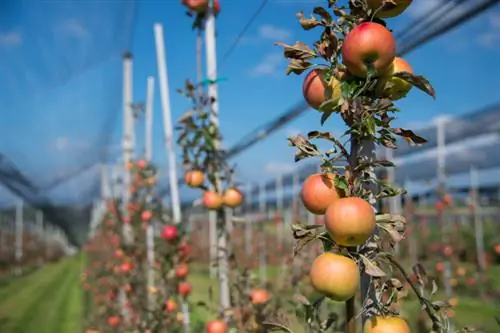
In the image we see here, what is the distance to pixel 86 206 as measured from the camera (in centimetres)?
3139

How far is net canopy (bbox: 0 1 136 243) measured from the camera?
542 cm

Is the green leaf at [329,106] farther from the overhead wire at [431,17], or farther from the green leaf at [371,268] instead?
the overhead wire at [431,17]

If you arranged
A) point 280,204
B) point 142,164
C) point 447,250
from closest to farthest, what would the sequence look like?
1. point 142,164
2. point 447,250
3. point 280,204

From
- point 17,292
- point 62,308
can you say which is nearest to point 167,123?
point 62,308

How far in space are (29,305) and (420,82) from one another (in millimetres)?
9666

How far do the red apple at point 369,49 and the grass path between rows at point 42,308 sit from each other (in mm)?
6052

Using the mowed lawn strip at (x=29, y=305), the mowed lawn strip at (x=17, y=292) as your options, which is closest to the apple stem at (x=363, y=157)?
the mowed lawn strip at (x=29, y=305)

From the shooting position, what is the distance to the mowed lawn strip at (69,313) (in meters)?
7.38

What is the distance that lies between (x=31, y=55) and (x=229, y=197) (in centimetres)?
437

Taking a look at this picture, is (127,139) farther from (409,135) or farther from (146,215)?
(409,135)

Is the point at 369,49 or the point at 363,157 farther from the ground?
the point at 369,49

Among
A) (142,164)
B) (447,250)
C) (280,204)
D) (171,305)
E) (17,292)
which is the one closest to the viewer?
(171,305)

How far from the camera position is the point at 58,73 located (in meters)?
7.41

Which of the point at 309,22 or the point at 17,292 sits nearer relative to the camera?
the point at 309,22
